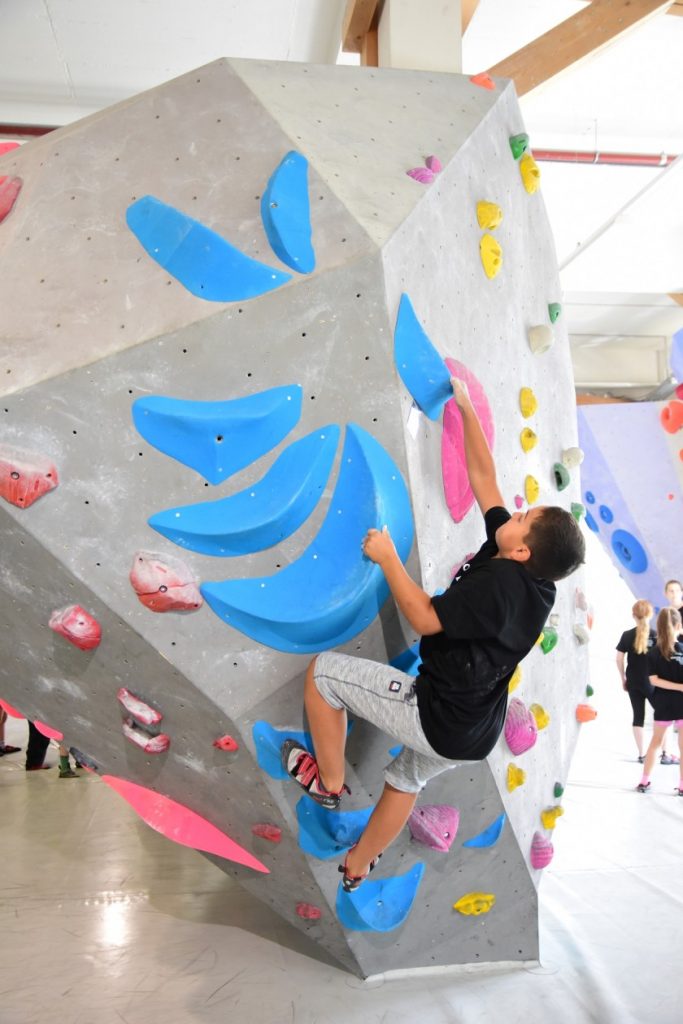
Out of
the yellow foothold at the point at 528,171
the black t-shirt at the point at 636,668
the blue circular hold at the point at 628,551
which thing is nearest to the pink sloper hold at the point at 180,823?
the yellow foothold at the point at 528,171

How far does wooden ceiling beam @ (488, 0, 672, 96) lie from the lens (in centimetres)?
391

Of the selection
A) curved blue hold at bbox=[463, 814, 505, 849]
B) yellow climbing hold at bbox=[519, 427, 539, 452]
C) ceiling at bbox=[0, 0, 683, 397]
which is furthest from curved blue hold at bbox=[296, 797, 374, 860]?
ceiling at bbox=[0, 0, 683, 397]

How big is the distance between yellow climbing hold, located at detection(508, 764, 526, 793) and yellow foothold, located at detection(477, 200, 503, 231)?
69.7 inches

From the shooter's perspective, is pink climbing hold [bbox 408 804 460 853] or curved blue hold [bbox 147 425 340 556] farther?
pink climbing hold [bbox 408 804 460 853]

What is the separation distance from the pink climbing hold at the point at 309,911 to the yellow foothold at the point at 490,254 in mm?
2180

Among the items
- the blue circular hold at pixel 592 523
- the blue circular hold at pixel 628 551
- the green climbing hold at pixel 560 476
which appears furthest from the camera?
the blue circular hold at pixel 592 523

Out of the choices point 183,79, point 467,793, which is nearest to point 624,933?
point 467,793

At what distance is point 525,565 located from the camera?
7.54 feet

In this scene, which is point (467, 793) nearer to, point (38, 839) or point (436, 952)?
point (436, 952)

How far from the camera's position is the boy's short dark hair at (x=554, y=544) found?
7.32 feet

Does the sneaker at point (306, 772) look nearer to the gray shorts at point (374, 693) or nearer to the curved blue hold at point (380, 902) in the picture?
the gray shorts at point (374, 693)

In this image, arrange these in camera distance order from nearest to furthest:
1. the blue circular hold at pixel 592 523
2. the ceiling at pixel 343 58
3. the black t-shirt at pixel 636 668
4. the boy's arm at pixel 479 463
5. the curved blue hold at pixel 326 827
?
the boy's arm at pixel 479 463 → the curved blue hold at pixel 326 827 → the ceiling at pixel 343 58 → the black t-shirt at pixel 636 668 → the blue circular hold at pixel 592 523

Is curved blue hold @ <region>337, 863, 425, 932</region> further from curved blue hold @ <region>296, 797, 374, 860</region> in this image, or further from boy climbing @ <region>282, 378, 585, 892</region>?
boy climbing @ <region>282, 378, 585, 892</region>

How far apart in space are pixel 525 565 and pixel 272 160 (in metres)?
1.27
